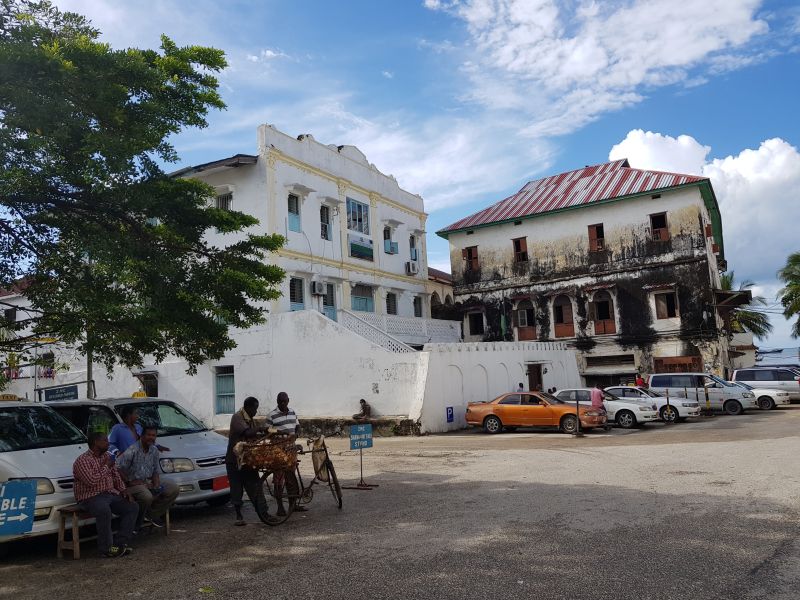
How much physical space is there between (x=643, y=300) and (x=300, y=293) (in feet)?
59.4

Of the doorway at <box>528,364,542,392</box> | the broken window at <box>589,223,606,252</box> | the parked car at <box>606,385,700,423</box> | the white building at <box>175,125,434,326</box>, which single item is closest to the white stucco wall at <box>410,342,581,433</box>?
the doorway at <box>528,364,542,392</box>

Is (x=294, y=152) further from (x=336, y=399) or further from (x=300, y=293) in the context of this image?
(x=336, y=399)

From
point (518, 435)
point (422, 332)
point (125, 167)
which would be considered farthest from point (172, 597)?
point (422, 332)

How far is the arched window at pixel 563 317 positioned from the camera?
120 ft

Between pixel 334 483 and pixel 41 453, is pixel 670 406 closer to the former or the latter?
pixel 334 483

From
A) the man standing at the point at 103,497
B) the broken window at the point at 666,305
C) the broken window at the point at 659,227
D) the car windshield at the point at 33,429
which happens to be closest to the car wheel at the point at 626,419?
the broken window at the point at 666,305

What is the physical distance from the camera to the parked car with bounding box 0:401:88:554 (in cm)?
747

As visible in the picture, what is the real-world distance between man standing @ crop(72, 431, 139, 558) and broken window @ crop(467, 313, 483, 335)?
108ft

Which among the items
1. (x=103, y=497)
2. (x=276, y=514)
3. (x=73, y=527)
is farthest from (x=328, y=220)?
(x=73, y=527)

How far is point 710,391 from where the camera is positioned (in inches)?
1062

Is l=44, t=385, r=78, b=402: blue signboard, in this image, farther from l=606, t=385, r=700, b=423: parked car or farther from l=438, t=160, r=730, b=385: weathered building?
l=438, t=160, r=730, b=385: weathered building

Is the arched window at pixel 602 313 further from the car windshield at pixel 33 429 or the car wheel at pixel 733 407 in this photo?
the car windshield at pixel 33 429

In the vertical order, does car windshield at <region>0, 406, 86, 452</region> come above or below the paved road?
above

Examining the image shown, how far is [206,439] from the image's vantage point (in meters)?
10.5
